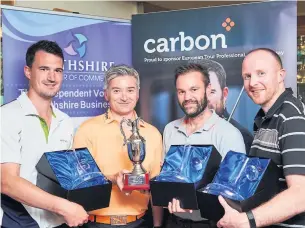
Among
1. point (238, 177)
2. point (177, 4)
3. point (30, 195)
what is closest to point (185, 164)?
point (238, 177)

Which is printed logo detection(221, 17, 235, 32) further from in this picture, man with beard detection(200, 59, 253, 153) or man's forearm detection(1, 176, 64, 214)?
man's forearm detection(1, 176, 64, 214)

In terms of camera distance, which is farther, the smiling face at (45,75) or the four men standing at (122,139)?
the smiling face at (45,75)

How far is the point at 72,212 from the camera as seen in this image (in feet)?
6.30

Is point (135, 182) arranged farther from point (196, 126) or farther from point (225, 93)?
point (225, 93)

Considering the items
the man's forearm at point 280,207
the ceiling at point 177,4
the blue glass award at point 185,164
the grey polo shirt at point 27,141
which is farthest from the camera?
the ceiling at point 177,4

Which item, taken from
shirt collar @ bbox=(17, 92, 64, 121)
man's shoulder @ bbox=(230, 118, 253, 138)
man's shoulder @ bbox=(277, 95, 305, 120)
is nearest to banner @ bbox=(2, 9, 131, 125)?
shirt collar @ bbox=(17, 92, 64, 121)

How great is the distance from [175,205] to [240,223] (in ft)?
1.10

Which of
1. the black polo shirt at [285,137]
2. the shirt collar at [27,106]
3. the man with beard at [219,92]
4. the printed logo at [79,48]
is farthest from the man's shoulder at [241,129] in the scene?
the shirt collar at [27,106]

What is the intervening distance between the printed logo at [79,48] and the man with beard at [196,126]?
74cm

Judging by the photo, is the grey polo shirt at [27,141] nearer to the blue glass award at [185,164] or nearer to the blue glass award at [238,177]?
the blue glass award at [185,164]

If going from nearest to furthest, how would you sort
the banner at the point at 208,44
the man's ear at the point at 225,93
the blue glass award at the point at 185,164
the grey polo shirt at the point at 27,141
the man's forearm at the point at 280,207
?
the man's forearm at the point at 280,207 < the blue glass award at the point at 185,164 < the grey polo shirt at the point at 27,141 < the banner at the point at 208,44 < the man's ear at the point at 225,93

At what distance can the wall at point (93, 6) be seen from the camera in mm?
3633

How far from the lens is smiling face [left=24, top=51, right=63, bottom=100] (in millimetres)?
2199

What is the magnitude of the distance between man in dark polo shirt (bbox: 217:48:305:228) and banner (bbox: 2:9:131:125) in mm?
1216
